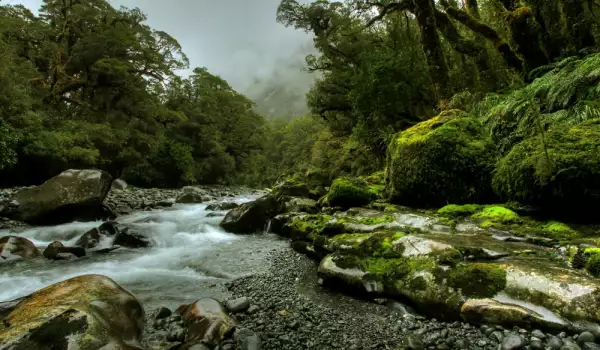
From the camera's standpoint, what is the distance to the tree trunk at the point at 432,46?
31.4 ft

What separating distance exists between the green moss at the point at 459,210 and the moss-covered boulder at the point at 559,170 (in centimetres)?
74

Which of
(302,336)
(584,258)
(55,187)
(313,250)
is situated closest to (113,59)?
(55,187)

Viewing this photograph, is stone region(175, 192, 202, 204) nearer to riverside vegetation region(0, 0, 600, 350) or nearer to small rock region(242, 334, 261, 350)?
riverside vegetation region(0, 0, 600, 350)

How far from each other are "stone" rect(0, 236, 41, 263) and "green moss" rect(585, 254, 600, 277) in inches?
374

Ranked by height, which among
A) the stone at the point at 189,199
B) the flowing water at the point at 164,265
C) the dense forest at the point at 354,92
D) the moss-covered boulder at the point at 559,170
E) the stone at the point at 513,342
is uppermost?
the dense forest at the point at 354,92

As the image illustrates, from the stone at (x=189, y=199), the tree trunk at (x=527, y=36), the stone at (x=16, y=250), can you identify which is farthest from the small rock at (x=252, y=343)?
the stone at (x=189, y=199)

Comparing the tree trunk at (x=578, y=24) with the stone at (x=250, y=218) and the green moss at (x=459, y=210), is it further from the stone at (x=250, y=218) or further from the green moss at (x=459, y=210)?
the stone at (x=250, y=218)

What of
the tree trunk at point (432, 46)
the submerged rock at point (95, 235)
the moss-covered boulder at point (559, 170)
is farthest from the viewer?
the tree trunk at point (432, 46)

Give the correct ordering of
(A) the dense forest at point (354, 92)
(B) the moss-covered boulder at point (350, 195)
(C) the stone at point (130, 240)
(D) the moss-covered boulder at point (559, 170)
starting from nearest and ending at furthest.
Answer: (D) the moss-covered boulder at point (559, 170) < (A) the dense forest at point (354, 92) < (C) the stone at point (130, 240) < (B) the moss-covered boulder at point (350, 195)

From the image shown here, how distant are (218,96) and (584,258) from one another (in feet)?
130

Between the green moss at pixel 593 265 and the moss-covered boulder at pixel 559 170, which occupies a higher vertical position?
the moss-covered boulder at pixel 559 170

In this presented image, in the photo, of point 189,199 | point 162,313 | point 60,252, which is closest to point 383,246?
point 162,313

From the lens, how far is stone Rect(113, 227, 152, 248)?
8.01m

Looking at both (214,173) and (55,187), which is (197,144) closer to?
(214,173)
